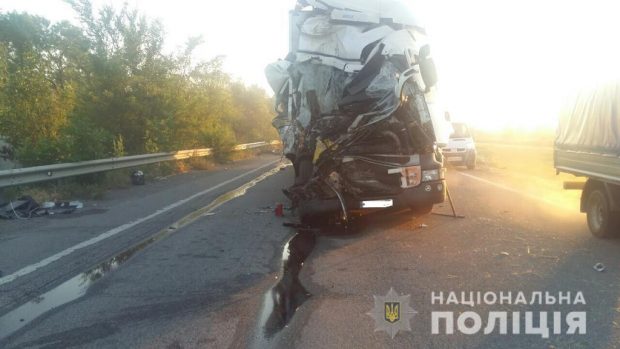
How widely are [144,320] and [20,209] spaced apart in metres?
7.19

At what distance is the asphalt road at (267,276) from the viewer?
401 centimetres

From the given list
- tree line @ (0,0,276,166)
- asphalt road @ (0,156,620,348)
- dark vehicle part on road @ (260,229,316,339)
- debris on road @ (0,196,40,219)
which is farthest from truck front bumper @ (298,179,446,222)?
tree line @ (0,0,276,166)

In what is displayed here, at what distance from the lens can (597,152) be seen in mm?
7531

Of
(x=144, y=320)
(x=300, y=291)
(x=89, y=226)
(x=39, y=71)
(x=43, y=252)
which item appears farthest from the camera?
(x=39, y=71)

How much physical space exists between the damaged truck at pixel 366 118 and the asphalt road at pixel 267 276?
610 millimetres

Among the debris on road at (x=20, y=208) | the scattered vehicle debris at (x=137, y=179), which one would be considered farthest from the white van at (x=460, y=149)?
the debris on road at (x=20, y=208)

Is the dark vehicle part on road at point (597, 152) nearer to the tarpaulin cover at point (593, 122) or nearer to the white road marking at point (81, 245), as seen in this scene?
the tarpaulin cover at point (593, 122)

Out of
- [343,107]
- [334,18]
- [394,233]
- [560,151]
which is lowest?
[394,233]

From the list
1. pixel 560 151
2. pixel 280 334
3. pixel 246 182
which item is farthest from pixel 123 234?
pixel 246 182

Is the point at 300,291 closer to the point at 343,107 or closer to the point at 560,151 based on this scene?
the point at 343,107

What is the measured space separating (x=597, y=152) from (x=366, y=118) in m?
3.22

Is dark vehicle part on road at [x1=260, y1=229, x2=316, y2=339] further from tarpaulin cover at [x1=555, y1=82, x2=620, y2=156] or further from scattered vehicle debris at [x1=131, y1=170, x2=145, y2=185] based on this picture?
scattered vehicle debris at [x1=131, y1=170, x2=145, y2=185]

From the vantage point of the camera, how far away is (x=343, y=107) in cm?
841

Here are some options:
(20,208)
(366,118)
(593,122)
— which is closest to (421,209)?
(366,118)
